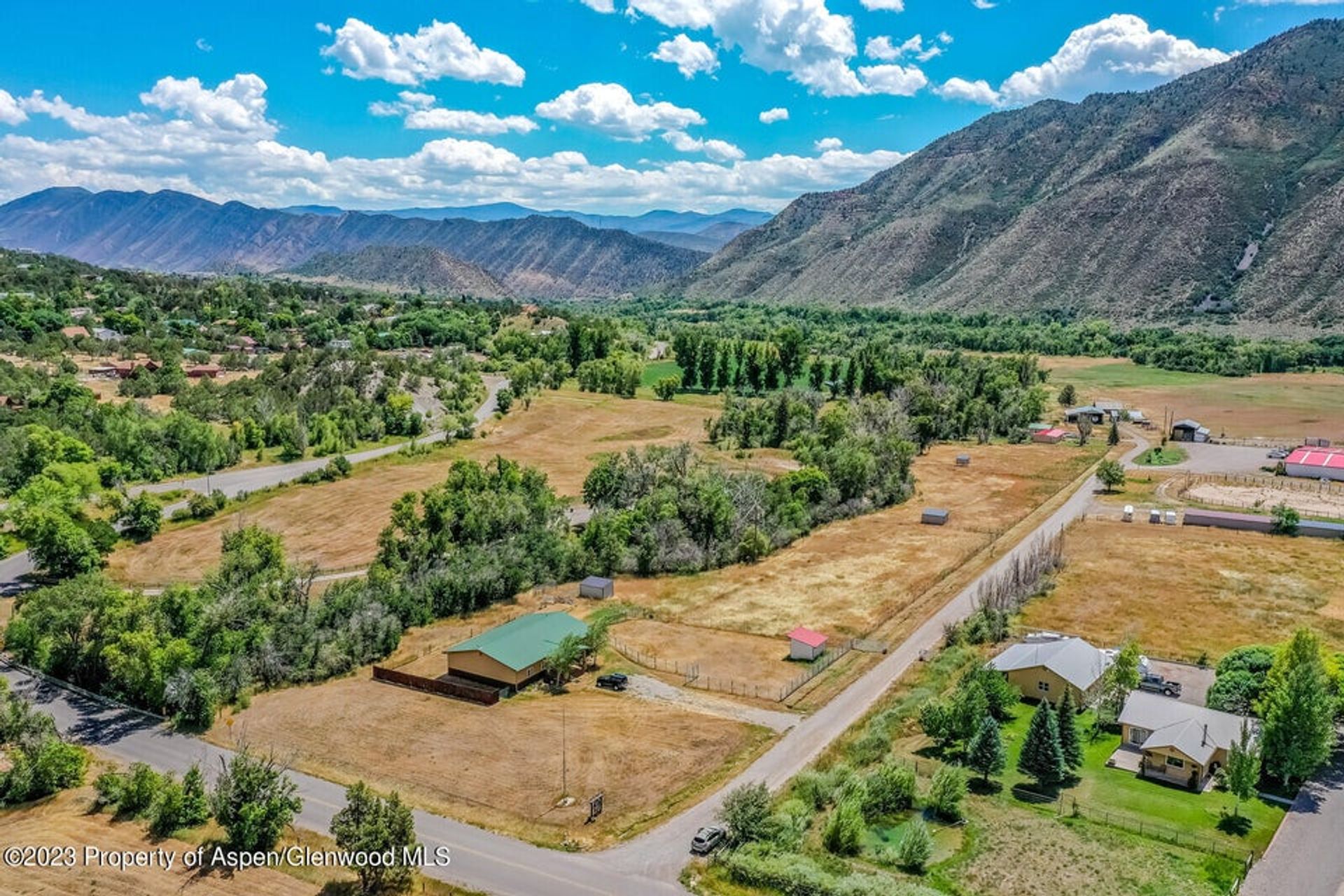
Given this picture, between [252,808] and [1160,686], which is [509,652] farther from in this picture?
[1160,686]

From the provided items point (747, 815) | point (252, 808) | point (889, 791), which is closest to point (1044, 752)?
point (889, 791)

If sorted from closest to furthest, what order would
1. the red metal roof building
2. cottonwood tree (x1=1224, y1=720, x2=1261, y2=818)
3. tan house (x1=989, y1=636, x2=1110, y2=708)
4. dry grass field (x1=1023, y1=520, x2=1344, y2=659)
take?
A: cottonwood tree (x1=1224, y1=720, x2=1261, y2=818), tan house (x1=989, y1=636, x2=1110, y2=708), dry grass field (x1=1023, y1=520, x2=1344, y2=659), the red metal roof building

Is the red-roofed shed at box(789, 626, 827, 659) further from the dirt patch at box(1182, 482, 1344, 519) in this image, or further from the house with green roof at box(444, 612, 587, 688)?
the dirt patch at box(1182, 482, 1344, 519)

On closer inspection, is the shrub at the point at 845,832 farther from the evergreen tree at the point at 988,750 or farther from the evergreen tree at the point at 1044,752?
the evergreen tree at the point at 1044,752

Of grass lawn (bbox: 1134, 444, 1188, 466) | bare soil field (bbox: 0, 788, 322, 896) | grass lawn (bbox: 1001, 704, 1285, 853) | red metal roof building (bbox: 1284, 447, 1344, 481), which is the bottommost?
bare soil field (bbox: 0, 788, 322, 896)

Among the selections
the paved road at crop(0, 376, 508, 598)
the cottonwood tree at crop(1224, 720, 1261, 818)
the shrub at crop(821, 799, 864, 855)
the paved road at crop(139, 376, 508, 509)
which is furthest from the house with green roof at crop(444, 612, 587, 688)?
the paved road at crop(139, 376, 508, 509)

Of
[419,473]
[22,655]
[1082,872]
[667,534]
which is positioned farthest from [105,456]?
[1082,872]

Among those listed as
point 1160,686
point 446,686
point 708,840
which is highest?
point 1160,686
